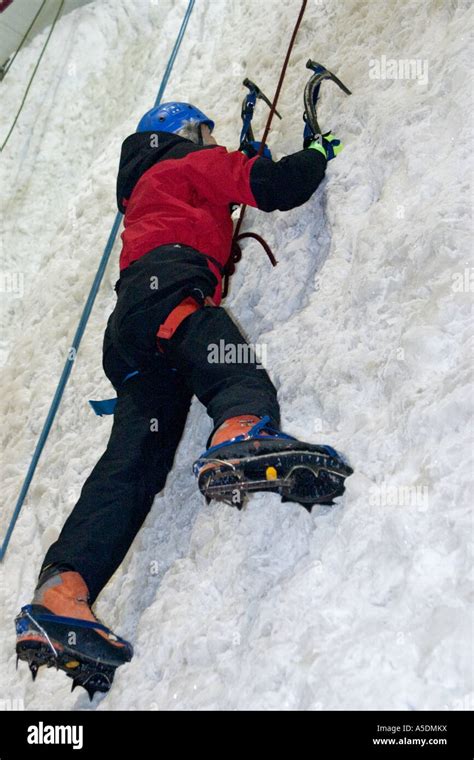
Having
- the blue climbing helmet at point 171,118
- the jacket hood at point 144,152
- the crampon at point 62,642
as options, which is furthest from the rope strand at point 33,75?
the crampon at point 62,642

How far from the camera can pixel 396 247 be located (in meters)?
1.85

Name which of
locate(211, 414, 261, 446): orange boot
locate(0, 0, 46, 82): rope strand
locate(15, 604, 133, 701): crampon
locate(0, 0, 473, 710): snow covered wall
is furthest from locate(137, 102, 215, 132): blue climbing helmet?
locate(0, 0, 46, 82): rope strand

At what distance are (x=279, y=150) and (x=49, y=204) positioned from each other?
1.76m

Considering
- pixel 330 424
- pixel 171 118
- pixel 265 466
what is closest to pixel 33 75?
pixel 171 118

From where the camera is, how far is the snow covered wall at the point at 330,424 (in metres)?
1.36

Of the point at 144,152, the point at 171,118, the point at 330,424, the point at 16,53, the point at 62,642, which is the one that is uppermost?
the point at 16,53

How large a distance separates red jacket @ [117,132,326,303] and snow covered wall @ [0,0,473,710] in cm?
15

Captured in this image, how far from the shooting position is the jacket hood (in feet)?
7.14

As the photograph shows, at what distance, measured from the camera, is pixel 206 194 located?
2057mm

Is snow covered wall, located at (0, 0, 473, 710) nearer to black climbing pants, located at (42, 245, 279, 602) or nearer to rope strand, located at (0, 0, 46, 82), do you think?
black climbing pants, located at (42, 245, 279, 602)

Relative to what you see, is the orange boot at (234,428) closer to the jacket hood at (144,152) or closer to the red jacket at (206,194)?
the red jacket at (206,194)

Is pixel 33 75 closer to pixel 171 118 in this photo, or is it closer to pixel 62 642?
pixel 171 118

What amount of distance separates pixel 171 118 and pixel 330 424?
1.11 meters
